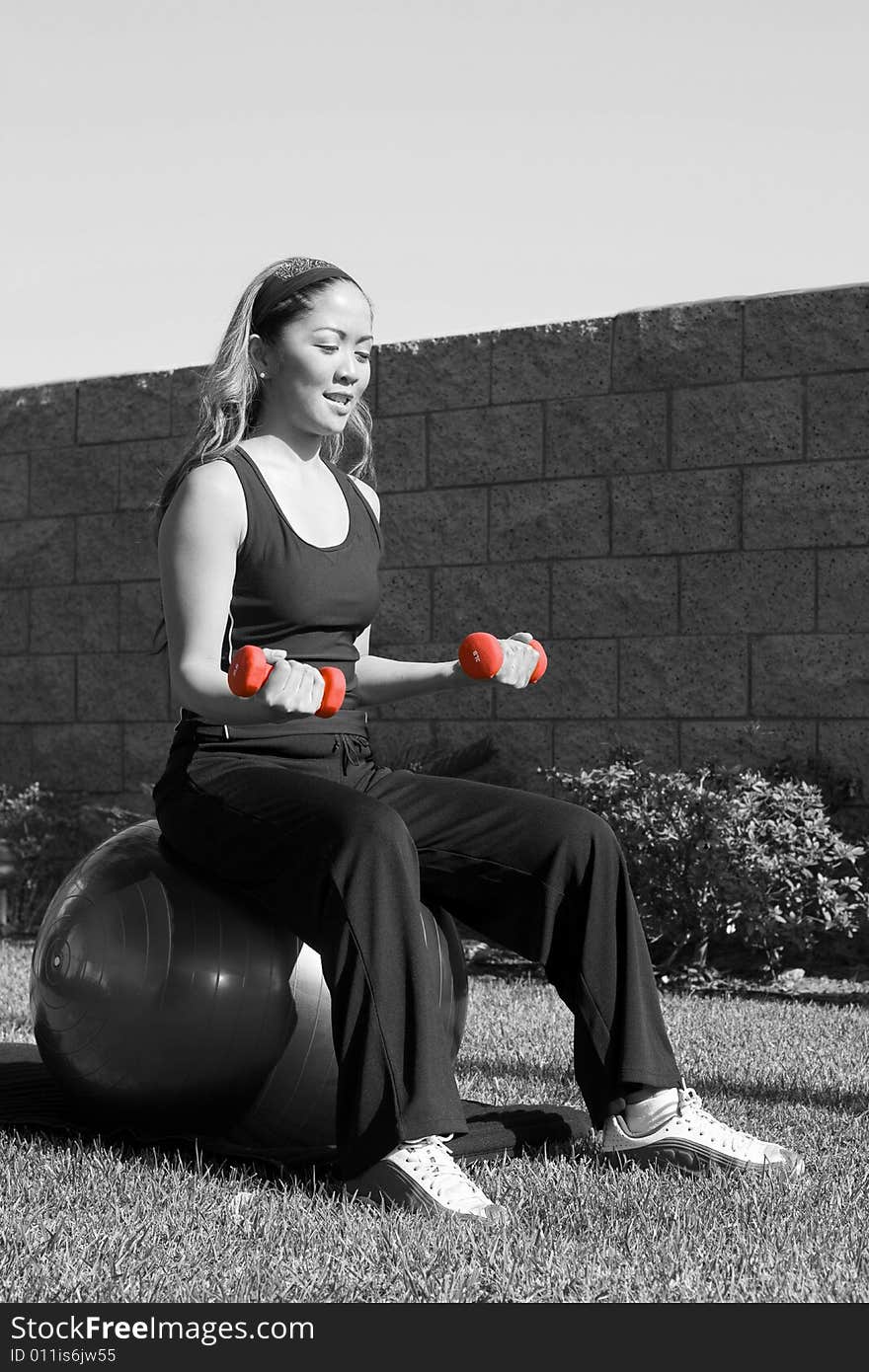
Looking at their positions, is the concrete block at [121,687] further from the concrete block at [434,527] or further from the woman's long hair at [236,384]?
the woman's long hair at [236,384]

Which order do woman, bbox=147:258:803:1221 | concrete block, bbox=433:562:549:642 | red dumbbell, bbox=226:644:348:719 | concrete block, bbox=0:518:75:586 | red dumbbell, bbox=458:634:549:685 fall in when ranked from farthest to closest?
concrete block, bbox=0:518:75:586 < concrete block, bbox=433:562:549:642 < red dumbbell, bbox=458:634:549:685 < woman, bbox=147:258:803:1221 < red dumbbell, bbox=226:644:348:719

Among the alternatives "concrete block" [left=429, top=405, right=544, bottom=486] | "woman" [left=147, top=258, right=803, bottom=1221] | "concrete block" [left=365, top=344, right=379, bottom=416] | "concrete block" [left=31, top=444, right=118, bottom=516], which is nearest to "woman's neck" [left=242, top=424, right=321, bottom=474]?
"woman" [left=147, top=258, right=803, bottom=1221]

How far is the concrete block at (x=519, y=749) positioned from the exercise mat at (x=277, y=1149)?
11.2 feet

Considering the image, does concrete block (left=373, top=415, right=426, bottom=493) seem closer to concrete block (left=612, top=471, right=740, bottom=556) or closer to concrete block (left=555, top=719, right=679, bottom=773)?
concrete block (left=612, top=471, right=740, bottom=556)

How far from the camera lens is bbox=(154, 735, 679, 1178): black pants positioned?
3205 mm

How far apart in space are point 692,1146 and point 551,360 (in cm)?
482

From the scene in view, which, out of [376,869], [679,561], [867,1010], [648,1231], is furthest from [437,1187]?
[679,561]

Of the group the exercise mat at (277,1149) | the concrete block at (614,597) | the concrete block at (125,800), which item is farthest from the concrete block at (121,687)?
the exercise mat at (277,1149)

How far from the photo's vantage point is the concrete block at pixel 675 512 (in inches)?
286

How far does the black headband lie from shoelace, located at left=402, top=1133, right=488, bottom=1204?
5.89ft

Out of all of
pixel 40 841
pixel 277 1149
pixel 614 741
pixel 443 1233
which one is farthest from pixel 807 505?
pixel 443 1233
